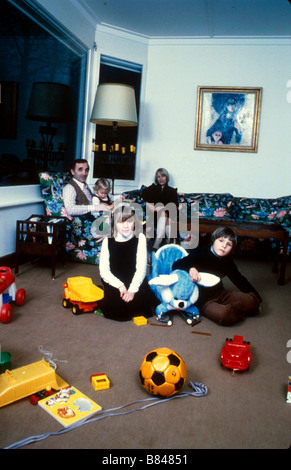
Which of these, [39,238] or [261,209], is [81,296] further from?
[261,209]

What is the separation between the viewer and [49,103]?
3.71m

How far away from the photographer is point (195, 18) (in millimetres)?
4324

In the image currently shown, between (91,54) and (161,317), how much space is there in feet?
11.2

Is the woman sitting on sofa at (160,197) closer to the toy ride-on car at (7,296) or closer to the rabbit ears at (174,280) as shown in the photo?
the rabbit ears at (174,280)

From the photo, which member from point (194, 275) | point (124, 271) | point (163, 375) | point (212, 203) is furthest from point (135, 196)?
point (163, 375)

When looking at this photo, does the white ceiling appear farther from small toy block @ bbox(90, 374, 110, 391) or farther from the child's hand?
small toy block @ bbox(90, 374, 110, 391)

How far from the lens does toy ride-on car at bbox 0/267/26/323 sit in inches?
89.9

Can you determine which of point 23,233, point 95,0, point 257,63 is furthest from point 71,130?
point 257,63

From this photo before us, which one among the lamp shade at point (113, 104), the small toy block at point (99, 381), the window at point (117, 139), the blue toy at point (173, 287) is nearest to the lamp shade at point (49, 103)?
the lamp shade at point (113, 104)

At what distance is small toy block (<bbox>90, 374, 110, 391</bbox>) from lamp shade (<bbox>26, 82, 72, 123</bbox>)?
255 cm

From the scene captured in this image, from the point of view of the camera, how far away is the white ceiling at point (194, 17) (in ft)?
12.9

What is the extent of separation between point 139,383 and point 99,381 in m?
0.18

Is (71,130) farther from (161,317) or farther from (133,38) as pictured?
(161,317)

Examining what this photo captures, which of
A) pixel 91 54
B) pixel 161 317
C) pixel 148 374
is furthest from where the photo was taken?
pixel 91 54
